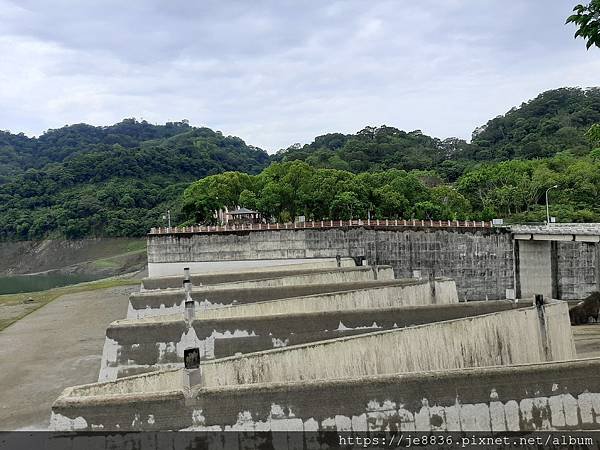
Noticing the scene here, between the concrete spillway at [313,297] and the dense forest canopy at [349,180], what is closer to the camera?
the concrete spillway at [313,297]

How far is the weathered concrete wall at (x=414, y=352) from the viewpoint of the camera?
38.3ft

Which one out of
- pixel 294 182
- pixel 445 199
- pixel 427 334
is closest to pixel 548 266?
pixel 445 199

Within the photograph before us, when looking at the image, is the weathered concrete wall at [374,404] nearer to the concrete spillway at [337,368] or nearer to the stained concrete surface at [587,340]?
the concrete spillway at [337,368]

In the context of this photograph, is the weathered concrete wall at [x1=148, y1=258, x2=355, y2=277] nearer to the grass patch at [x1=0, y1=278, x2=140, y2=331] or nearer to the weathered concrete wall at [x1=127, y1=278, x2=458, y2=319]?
the grass patch at [x1=0, y1=278, x2=140, y2=331]

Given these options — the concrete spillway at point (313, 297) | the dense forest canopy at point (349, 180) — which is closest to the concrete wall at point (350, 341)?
the concrete spillway at point (313, 297)

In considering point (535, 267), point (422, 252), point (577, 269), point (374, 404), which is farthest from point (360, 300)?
point (577, 269)

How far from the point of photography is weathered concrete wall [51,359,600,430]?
878 centimetres

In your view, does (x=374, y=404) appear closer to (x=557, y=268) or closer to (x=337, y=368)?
(x=337, y=368)

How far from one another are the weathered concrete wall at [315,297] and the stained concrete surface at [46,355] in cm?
359

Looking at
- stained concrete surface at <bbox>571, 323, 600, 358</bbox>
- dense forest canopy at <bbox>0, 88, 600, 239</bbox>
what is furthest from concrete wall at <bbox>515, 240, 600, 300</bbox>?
dense forest canopy at <bbox>0, 88, 600, 239</bbox>

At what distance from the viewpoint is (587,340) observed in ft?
80.0

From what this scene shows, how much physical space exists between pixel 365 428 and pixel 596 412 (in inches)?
187

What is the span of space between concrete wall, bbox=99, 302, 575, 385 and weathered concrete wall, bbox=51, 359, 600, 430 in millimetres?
2612

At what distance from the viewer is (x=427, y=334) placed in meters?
13.4
